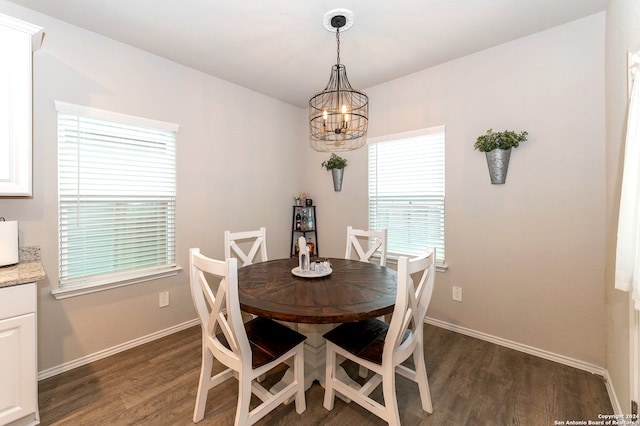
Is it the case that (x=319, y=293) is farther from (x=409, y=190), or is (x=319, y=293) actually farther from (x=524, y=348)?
(x=524, y=348)

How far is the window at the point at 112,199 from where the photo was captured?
220 cm

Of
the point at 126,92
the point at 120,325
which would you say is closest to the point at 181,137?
the point at 126,92

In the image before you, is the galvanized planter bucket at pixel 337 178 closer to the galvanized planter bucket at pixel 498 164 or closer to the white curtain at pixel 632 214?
the galvanized planter bucket at pixel 498 164

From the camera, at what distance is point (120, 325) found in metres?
2.45

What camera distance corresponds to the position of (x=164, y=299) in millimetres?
2727

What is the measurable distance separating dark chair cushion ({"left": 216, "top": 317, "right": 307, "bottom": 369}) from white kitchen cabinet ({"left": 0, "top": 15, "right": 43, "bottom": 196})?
62.1 inches

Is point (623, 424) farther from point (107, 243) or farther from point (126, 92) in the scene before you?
point (126, 92)

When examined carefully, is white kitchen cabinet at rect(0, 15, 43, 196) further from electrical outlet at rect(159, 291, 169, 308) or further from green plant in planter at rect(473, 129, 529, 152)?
green plant in planter at rect(473, 129, 529, 152)

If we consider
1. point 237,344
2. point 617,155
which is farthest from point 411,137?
point 237,344

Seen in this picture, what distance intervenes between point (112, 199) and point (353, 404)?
2.48 meters

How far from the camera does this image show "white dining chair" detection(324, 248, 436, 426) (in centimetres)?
138

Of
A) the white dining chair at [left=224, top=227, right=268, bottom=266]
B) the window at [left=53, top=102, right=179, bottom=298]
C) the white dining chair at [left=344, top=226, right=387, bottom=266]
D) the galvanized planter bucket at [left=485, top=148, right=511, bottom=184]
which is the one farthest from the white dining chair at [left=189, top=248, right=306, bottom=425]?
the galvanized planter bucket at [left=485, top=148, right=511, bottom=184]

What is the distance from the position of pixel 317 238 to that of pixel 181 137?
2.10 metres

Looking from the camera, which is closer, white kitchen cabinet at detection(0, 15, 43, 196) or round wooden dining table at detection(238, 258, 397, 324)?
round wooden dining table at detection(238, 258, 397, 324)
